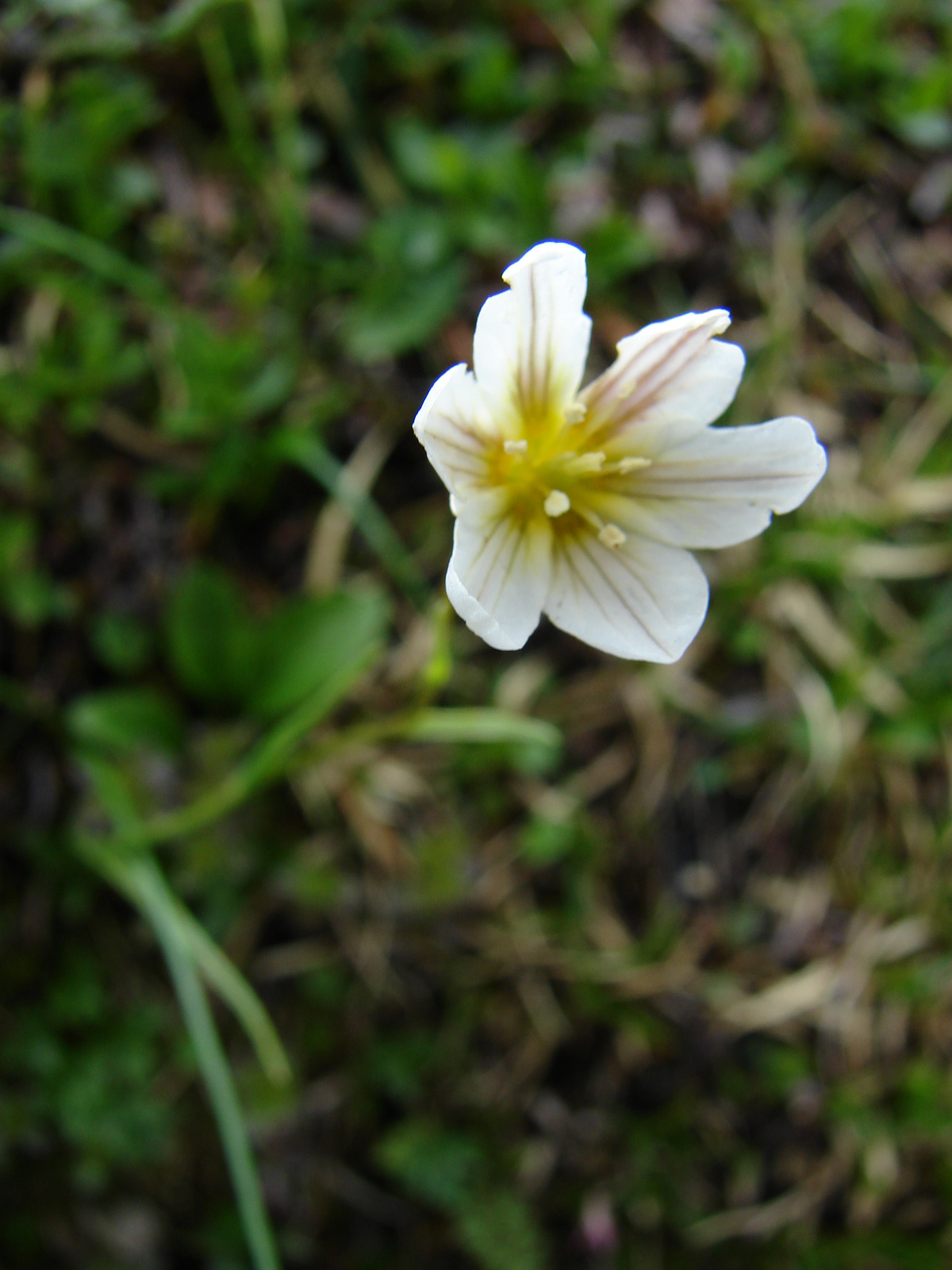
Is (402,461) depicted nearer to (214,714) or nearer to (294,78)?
(214,714)

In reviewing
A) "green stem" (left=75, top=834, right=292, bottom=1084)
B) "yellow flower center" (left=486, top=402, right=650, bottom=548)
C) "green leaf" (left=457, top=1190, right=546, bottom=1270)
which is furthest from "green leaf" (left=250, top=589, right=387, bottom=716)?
"green leaf" (left=457, top=1190, right=546, bottom=1270)

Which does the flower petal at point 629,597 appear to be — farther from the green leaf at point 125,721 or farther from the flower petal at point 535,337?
the green leaf at point 125,721

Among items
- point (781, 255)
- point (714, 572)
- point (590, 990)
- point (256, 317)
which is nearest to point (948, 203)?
point (781, 255)

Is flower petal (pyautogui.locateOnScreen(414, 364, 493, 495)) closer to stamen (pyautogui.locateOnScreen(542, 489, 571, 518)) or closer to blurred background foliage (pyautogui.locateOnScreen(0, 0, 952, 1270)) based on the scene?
stamen (pyautogui.locateOnScreen(542, 489, 571, 518))

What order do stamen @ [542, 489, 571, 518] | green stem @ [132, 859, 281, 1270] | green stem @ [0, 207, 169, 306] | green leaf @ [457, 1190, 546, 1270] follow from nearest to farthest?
stamen @ [542, 489, 571, 518], green stem @ [132, 859, 281, 1270], green stem @ [0, 207, 169, 306], green leaf @ [457, 1190, 546, 1270]

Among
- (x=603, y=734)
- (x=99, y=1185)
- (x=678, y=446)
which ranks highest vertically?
(x=678, y=446)
